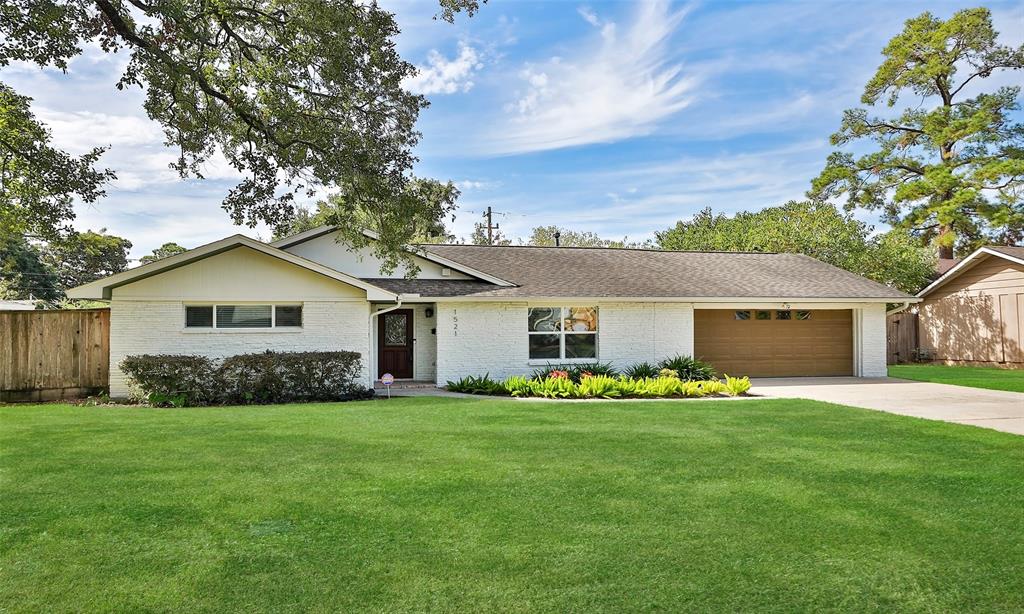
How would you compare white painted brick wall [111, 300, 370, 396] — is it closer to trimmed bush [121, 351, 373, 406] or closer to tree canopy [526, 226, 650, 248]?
trimmed bush [121, 351, 373, 406]

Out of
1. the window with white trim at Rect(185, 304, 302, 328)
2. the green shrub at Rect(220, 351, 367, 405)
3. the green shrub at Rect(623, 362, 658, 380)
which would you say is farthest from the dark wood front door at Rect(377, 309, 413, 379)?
the green shrub at Rect(623, 362, 658, 380)

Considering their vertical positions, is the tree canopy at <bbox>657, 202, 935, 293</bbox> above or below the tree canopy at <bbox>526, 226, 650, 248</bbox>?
below

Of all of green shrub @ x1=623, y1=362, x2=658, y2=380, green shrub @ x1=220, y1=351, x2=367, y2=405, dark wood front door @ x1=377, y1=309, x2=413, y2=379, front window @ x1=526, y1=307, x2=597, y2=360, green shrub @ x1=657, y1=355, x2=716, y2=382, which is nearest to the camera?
green shrub @ x1=220, y1=351, x2=367, y2=405

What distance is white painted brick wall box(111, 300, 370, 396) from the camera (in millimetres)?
13922

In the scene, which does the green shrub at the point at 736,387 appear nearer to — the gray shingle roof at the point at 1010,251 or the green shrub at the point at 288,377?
the green shrub at the point at 288,377

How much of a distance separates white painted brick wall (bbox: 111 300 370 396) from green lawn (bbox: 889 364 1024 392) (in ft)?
50.3

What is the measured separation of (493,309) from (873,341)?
1143cm

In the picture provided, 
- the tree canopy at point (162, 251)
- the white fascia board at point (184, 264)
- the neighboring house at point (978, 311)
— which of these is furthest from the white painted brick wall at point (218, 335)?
the tree canopy at point (162, 251)

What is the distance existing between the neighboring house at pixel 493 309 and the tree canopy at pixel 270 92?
2.71 meters

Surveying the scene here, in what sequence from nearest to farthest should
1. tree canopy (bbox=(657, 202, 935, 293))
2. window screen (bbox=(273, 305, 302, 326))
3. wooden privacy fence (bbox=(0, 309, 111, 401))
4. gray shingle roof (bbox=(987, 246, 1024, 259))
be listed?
wooden privacy fence (bbox=(0, 309, 111, 401)) < window screen (bbox=(273, 305, 302, 326)) < gray shingle roof (bbox=(987, 246, 1024, 259)) < tree canopy (bbox=(657, 202, 935, 293))

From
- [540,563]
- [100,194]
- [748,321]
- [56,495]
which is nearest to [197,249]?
[100,194]

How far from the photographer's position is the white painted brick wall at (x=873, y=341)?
19.1m

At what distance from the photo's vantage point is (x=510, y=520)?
203 inches

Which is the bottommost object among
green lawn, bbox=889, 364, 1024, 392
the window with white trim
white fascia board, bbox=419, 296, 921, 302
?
green lawn, bbox=889, 364, 1024, 392
